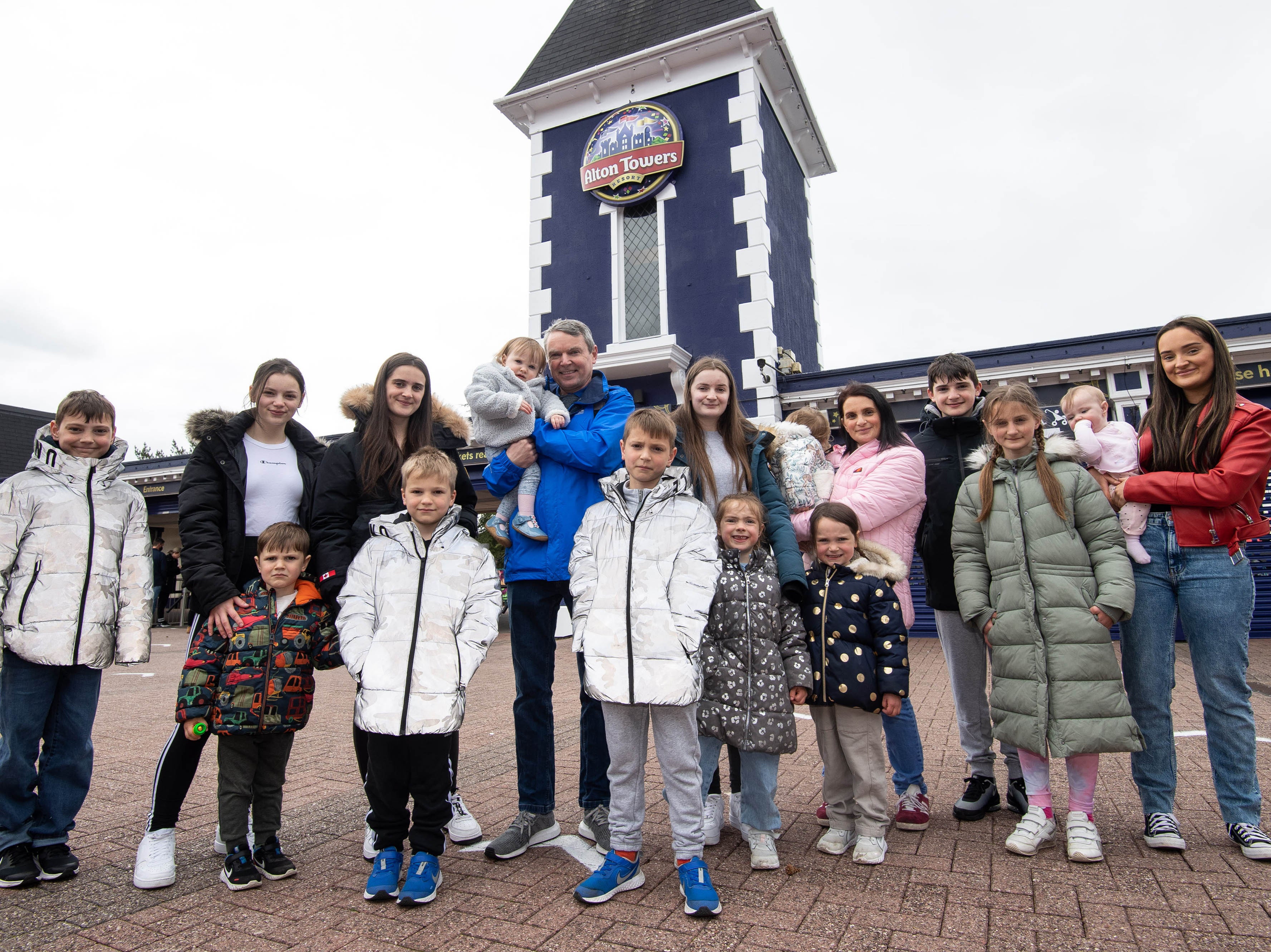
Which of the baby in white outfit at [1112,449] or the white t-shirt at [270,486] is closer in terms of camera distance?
the baby in white outfit at [1112,449]

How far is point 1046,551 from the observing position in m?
3.05

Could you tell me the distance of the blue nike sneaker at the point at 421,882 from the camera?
101 inches

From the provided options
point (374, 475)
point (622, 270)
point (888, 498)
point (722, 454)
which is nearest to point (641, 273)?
point (622, 270)

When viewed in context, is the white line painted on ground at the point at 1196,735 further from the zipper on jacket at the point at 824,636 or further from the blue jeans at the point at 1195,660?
the zipper on jacket at the point at 824,636

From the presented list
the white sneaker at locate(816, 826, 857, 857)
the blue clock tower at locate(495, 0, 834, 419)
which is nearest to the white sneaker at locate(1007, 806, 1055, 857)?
the white sneaker at locate(816, 826, 857, 857)

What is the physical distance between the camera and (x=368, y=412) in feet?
11.3

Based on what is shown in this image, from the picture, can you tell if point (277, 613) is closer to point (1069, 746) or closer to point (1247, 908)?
point (1069, 746)

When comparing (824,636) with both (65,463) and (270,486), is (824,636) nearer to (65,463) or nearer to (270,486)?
(270,486)

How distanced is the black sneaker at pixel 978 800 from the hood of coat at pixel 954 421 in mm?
1649

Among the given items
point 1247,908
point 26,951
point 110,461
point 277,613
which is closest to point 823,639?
point 1247,908

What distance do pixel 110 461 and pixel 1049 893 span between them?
409 cm

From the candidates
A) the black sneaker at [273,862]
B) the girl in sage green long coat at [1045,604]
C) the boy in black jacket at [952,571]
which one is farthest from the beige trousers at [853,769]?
the black sneaker at [273,862]

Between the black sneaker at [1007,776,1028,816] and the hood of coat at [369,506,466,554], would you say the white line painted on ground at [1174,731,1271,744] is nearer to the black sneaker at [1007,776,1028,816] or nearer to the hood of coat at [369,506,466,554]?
the black sneaker at [1007,776,1028,816]

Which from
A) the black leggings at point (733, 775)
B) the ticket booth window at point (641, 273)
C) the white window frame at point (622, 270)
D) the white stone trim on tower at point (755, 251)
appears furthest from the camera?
the ticket booth window at point (641, 273)
